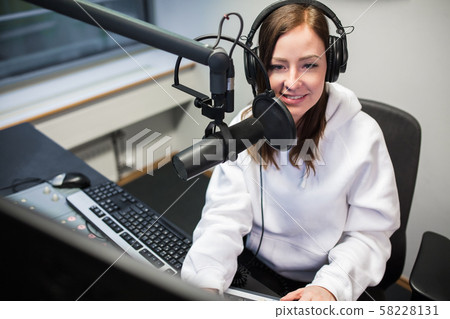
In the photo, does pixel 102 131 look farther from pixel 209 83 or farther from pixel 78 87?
pixel 209 83

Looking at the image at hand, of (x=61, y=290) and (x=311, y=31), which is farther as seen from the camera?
(x=311, y=31)

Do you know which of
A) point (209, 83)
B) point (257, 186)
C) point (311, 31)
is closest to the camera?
point (209, 83)

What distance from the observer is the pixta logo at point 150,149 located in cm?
117

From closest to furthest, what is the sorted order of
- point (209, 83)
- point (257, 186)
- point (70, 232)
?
1. point (70, 232)
2. point (209, 83)
3. point (257, 186)

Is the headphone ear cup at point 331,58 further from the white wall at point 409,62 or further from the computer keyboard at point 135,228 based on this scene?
the computer keyboard at point 135,228

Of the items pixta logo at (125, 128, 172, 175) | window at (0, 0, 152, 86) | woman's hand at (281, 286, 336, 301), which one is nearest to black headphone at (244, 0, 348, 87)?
pixta logo at (125, 128, 172, 175)

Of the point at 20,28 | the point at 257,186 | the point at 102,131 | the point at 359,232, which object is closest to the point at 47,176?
the point at 257,186

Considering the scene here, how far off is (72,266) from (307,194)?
776 mm

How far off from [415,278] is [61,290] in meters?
0.83

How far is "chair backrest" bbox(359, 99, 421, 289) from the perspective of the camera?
954mm

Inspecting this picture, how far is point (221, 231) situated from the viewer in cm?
93

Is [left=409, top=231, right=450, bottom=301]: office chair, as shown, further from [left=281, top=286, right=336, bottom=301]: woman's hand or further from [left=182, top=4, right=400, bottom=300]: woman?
[left=281, top=286, right=336, bottom=301]: woman's hand

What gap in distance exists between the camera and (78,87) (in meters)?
1.76

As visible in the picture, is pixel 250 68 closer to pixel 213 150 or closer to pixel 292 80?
pixel 292 80
